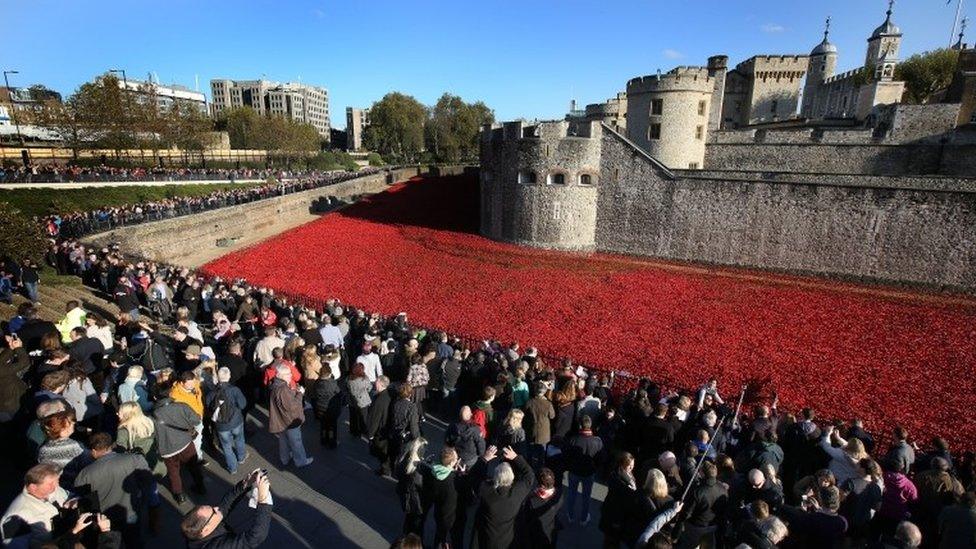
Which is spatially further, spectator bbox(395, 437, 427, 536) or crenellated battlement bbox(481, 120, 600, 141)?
crenellated battlement bbox(481, 120, 600, 141)

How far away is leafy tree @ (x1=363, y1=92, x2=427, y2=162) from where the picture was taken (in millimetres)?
84125

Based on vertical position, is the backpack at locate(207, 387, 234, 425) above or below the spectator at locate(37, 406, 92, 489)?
below

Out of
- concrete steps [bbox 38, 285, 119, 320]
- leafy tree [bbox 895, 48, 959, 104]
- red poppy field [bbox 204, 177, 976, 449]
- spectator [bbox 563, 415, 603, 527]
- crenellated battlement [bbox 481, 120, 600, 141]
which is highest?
leafy tree [bbox 895, 48, 959, 104]

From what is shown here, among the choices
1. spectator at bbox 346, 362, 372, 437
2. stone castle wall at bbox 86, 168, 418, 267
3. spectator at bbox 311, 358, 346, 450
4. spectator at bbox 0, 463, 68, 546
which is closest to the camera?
spectator at bbox 0, 463, 68, 546

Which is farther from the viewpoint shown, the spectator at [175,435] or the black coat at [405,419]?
the black coat at [405,419]

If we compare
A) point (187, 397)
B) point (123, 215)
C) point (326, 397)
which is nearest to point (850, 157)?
point (326, 397)

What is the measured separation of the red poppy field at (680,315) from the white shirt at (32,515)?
12.5 metres

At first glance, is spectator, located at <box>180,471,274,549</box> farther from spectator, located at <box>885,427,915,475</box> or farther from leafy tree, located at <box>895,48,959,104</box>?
leafy tree, located at <box>895,48,959,104</box>

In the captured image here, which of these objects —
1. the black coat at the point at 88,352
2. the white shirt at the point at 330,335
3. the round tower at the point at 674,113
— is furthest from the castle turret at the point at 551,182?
the black coat at the point at 88,352

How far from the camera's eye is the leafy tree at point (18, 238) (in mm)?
14938

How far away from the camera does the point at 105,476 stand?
194 inches

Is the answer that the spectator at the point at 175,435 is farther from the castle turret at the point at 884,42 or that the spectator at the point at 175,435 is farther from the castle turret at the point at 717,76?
the castle turret at the point at 884,42

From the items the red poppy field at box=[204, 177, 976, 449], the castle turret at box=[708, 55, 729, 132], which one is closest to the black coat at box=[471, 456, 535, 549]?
the red poppy field at box=[204, 177, 976, 449]

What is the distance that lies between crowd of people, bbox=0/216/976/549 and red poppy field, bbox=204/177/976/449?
17.7 feet
